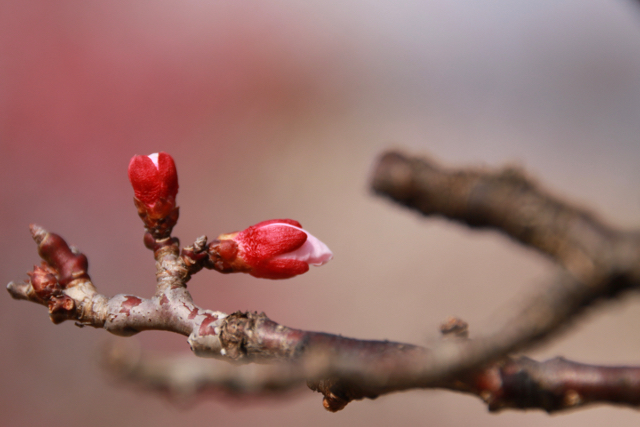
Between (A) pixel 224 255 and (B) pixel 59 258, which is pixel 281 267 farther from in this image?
(B) pixel 59 258

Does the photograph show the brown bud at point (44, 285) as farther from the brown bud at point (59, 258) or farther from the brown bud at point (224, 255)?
the brown bud at point (224, 255)

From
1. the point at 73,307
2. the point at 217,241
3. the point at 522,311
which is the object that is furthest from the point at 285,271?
the point at 522,311

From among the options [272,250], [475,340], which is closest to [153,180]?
[272,250]

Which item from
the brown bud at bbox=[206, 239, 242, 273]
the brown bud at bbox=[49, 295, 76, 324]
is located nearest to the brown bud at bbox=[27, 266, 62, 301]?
the brown bud at bbox=[49, 295, 76, 324]

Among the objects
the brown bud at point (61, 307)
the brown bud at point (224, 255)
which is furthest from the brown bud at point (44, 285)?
the brown bud at point (224, 255)

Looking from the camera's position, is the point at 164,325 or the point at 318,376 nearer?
the point at 318,376

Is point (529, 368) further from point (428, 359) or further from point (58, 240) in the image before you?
point (58, 240)
